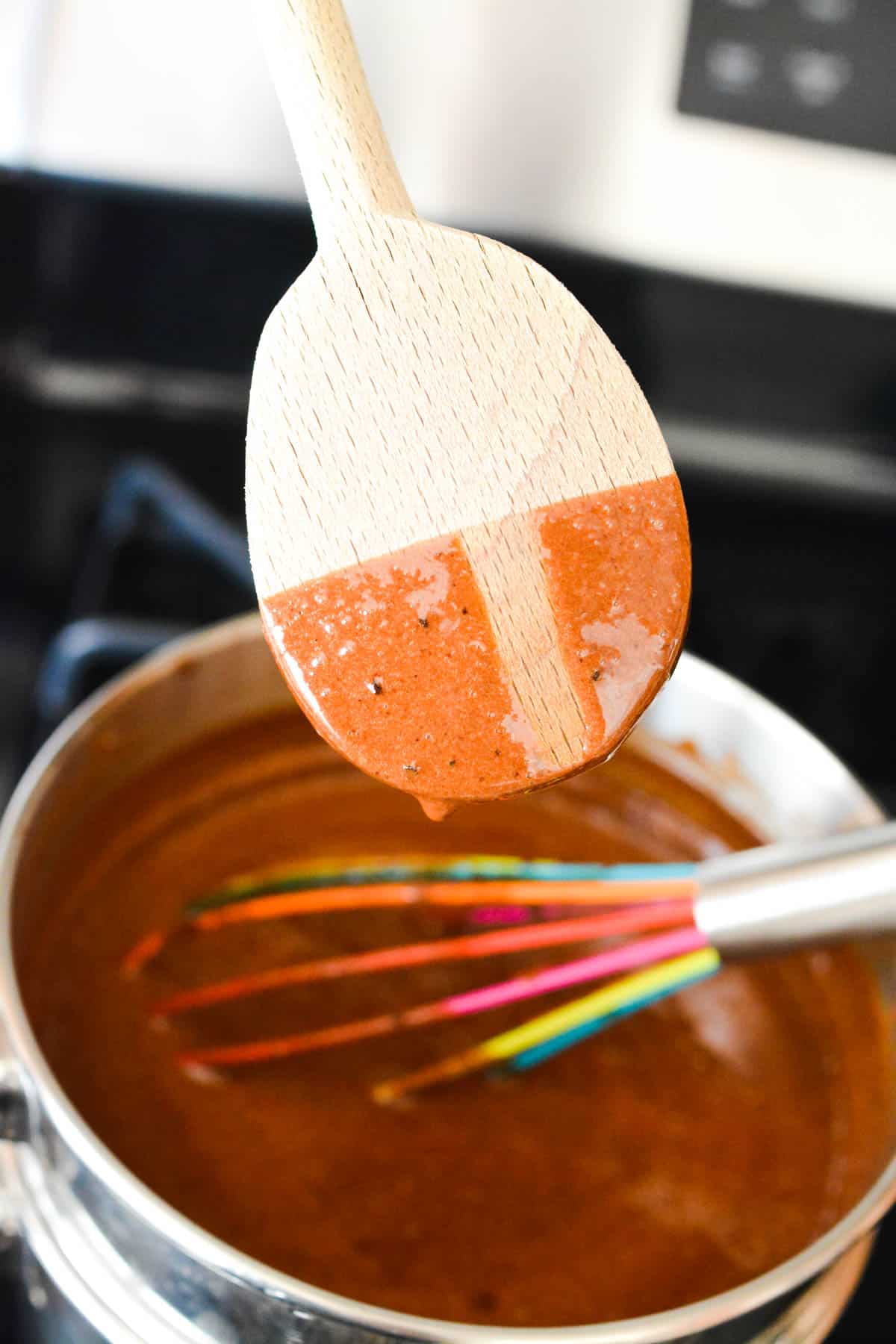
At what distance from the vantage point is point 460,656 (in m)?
0.26

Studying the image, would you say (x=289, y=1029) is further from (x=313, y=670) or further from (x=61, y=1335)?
(x=313, y=670)

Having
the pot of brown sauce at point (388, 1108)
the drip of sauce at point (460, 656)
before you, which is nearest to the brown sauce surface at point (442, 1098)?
the pot of brown sauce at point (388, 1108)

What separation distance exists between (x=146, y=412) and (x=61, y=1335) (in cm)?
34

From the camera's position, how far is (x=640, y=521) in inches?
10.6

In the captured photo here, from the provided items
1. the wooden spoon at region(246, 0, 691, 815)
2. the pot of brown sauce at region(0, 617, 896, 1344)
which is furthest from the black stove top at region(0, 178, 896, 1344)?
the wooden spoon at region(246, 0, 691, 815)

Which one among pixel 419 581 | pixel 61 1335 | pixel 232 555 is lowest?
pixel 61 1335

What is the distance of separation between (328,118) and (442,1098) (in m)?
0.31

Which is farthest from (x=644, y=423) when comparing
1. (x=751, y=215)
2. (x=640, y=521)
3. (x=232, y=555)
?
(x=232, y=555)

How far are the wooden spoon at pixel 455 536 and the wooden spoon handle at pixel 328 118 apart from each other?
2 centimetres

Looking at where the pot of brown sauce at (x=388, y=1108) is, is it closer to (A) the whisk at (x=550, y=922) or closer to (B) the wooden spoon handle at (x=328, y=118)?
(A) the whisk at (x=550, y=922)

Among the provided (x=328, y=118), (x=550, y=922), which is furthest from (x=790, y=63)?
(x=550, y=922)

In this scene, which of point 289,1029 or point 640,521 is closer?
point 640,521

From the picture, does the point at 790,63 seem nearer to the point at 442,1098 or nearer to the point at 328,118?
the point at 328,118

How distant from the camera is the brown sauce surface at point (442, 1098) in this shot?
15.9 inches
